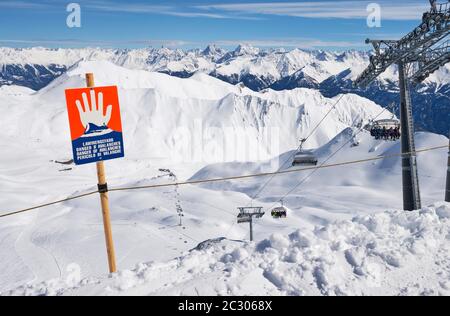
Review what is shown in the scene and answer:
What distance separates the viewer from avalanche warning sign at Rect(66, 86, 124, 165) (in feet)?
28.7

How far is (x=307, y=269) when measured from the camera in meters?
8.98

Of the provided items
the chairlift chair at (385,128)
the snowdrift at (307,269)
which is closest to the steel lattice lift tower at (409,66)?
the snowdrift at (307,269)

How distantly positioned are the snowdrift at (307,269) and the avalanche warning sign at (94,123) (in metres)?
2.85

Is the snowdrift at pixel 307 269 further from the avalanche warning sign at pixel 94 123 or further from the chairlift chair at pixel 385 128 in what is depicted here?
the chairlift chair at pixel 385 128

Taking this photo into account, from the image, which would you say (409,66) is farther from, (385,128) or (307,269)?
(385,128)

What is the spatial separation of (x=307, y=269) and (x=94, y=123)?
580 cm

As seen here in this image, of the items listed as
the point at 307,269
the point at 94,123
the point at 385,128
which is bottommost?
the point at 307,269

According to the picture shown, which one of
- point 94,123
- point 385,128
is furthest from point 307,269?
point 385,128

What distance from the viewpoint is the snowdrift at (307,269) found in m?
8.42

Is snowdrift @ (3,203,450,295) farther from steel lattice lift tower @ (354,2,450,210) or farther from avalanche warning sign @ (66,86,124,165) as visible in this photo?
steel lattice lift tower @ (354,2,450,210)

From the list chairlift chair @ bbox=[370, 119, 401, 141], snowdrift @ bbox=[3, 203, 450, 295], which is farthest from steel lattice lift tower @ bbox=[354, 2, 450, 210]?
chairlift chair @ bbox=[370, 119, 401, 141]

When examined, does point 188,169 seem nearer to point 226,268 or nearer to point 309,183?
point 309,183
